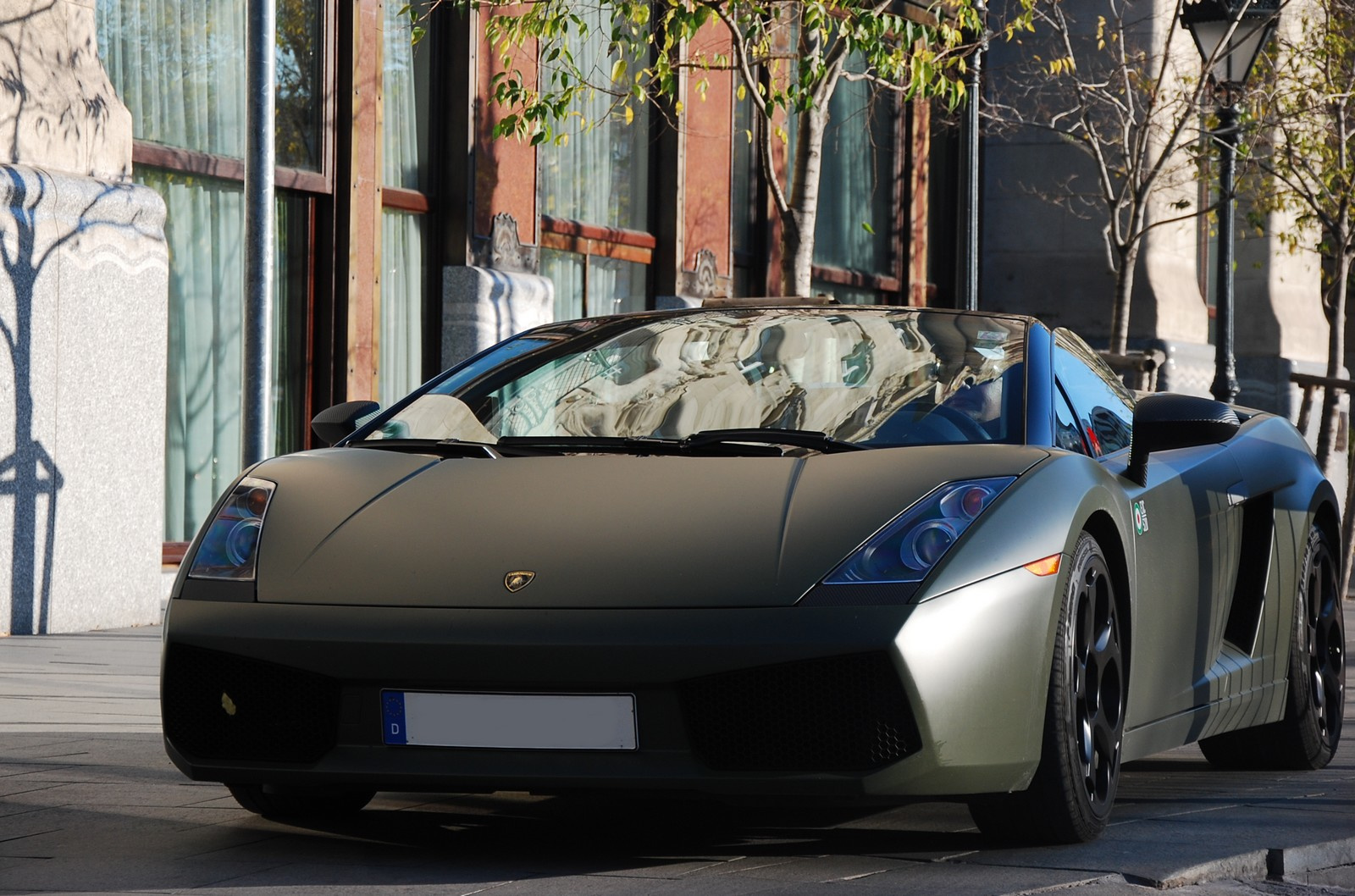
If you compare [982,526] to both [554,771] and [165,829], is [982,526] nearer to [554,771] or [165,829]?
[554,771]

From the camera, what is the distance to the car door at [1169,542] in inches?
201

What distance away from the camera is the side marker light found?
435 cm

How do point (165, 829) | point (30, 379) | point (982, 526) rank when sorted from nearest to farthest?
point (982, 526)
point (165, 829)
point (30, 379)

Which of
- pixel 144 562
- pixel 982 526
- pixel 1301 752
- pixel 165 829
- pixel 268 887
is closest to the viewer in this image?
pixel 268 887

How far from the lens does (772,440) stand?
15.8 ft

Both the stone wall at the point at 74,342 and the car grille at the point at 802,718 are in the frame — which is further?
the stone wall at the point at 74,342

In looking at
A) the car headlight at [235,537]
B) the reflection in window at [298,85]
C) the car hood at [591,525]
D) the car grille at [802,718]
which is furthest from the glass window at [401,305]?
the car grille at [802,718]

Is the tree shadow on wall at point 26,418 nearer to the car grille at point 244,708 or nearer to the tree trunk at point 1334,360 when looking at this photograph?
the car grille at point 244,708

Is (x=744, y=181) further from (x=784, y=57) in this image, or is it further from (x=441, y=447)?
(x=441, y=447)

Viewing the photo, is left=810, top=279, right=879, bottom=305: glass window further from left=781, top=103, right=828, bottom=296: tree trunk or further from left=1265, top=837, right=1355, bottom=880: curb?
left=1265, top=837, right=1355, bottom=880: curb

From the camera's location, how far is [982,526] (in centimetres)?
431

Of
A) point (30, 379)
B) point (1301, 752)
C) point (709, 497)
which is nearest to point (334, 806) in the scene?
point (709, 497)

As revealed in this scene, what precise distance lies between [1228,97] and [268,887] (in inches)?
512

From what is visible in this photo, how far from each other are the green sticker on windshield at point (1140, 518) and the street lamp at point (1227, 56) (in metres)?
9.47
